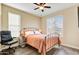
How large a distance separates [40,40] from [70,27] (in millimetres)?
603

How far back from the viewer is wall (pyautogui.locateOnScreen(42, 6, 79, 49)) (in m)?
1.78

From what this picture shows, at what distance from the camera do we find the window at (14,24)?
177 centimetres

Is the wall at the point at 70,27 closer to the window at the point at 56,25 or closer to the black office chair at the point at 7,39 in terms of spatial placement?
the window at the point at 56,25

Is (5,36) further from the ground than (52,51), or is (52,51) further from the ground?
(5,36)

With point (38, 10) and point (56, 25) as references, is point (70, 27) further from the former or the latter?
point (38, 10)

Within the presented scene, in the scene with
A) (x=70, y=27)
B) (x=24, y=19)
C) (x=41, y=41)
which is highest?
(x=24, y=19)

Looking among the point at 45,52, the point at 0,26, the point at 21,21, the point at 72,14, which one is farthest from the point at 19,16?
the point at 72,14

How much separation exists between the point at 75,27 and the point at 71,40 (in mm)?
249

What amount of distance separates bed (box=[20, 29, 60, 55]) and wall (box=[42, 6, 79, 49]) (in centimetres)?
17

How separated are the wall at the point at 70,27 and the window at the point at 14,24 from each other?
73cm

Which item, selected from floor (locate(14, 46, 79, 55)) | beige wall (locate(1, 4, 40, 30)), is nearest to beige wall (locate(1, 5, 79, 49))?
beige wall (locate(1, 4, 40, 30))

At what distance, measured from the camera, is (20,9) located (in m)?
1.81

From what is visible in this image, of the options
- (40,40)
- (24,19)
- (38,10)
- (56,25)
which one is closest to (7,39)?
(24,19)

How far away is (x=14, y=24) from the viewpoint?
1827 mm
